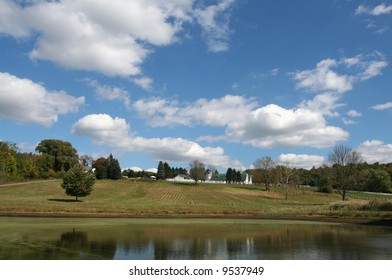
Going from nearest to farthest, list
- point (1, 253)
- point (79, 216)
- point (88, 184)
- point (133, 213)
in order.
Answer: point (1, 253) → point (79, 216) → point (133, 213) → point (88, 184)

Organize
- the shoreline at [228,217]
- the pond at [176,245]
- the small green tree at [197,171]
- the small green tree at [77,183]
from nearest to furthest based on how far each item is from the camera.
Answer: the pond at [176,245], the shoreline at [228,217], the small green tree at [77,183], the small green tree at [197,171]

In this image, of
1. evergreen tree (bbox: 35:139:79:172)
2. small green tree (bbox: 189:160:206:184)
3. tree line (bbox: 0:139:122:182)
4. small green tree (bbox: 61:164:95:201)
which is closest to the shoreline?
small green tree (bbox: 61:164:95:201)

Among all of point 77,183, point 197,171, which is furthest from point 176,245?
point 197,171

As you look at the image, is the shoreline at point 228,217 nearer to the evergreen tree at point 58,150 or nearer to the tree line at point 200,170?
the tree line at point 200,170

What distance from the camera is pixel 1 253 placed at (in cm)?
2084

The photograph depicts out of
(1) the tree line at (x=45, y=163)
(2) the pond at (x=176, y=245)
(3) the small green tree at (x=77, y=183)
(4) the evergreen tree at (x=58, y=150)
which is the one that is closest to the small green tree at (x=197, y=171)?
(1) the tree line at (x=45, y=163)

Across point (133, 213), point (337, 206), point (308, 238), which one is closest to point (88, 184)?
point (133, 213)

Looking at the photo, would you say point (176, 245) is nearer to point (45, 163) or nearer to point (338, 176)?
point (338, 176)

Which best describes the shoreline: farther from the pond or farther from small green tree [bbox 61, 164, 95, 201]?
small green tree [bbox 61, 164, 95, 201]

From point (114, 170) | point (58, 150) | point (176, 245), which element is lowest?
point (176, 245)

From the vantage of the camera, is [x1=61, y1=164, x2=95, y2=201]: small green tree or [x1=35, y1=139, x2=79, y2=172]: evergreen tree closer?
[x1=61, y1=164, x2=95, y2=201]: small green tree
